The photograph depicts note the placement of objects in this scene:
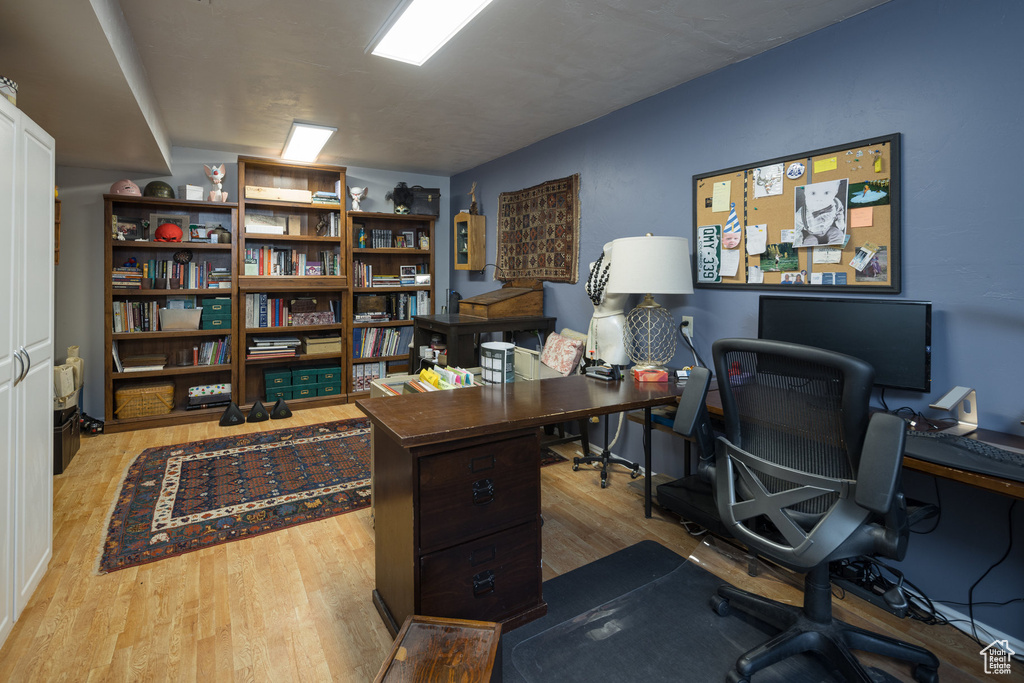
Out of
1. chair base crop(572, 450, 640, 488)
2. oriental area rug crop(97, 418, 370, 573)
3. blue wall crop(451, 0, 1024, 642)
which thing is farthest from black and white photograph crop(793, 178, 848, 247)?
oriental area rug crop(97, 418, 370, 573)

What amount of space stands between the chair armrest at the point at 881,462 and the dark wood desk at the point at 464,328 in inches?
105

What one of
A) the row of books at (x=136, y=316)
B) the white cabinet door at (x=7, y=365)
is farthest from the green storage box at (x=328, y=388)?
the white cabinet door at (x=7, y=365)

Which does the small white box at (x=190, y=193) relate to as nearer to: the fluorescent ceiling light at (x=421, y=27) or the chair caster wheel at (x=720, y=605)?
the fluorescent ceiling light at (x=421, y=27)

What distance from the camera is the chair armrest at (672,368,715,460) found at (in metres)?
1.60

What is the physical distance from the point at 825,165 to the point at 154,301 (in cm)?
488

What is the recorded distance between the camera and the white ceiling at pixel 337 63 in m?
2.05

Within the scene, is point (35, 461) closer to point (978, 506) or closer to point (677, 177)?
point (677, 177)

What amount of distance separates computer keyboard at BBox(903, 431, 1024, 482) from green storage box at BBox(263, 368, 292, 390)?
453 cm

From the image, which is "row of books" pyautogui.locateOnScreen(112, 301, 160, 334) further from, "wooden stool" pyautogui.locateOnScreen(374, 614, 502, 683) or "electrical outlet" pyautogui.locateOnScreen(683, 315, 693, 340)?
"electrical outlet" pyautogui.locateOnScreen(683, 315, 693, 340)

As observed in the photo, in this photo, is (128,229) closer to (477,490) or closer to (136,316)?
(136,316)

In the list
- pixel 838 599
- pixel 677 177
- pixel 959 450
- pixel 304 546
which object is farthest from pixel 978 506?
pixel 304 546

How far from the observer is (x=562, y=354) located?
351 cm

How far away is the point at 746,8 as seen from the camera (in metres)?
2.06

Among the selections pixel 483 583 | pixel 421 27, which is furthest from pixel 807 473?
pixel 421 27
